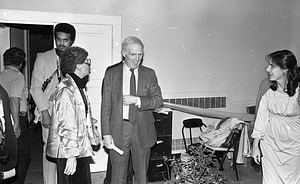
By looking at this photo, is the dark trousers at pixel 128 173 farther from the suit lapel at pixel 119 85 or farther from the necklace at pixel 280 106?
the necklace at pixel 280 106

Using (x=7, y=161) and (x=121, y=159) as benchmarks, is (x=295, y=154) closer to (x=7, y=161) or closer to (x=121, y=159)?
(x=121, y=159)

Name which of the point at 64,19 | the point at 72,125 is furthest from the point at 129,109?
the point at 64,19

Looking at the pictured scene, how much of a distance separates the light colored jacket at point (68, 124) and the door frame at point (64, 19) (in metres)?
1.93

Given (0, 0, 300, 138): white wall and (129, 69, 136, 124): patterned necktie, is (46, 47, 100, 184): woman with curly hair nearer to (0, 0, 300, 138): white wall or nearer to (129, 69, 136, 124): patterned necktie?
(129, 69, 136, 124): patterned necktie

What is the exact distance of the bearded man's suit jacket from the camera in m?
3.35

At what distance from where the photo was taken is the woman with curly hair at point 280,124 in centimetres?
336

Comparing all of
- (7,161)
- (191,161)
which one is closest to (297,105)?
(191,161)

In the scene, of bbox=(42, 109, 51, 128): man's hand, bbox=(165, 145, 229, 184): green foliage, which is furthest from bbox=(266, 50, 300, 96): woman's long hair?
bbox=(42, 109, 51, 128): man's hand

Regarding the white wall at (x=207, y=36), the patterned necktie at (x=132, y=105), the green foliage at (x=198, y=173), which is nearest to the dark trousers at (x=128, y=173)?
the patterned necktie at (x=132, y=105)

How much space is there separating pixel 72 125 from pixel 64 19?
2318mm

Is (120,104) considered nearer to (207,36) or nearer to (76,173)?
(76,173)

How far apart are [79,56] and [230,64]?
3598mm

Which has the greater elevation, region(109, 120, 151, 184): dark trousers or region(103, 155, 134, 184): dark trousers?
region(109, 120, 151, 184): dark trousers

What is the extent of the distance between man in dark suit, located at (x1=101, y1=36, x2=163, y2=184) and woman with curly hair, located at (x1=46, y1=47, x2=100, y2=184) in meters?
0.30
